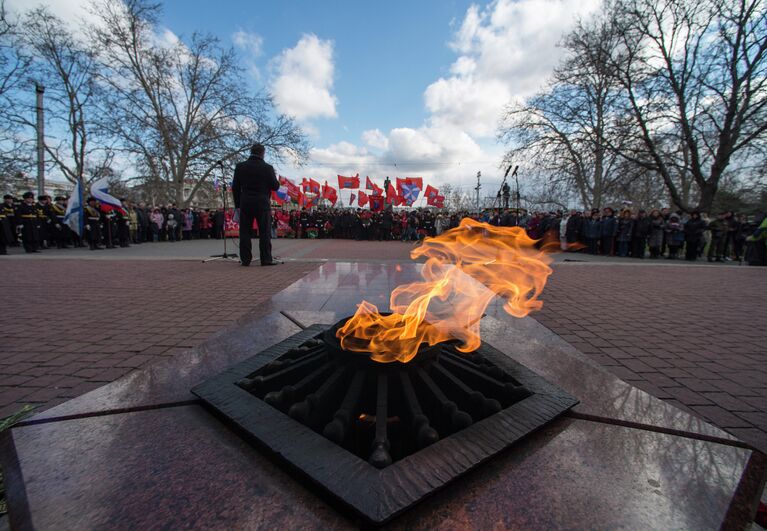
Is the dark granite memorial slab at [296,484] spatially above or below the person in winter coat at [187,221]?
below

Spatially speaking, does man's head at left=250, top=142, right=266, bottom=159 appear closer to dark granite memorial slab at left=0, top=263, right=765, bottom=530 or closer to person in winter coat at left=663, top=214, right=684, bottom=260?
dark granite memorial slab at left=0, top=263, right=765, bottom=530

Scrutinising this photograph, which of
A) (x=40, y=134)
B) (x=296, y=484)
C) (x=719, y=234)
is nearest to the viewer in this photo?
(x=296, y=484)

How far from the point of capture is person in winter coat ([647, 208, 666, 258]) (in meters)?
13.0

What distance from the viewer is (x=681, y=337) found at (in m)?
3.24

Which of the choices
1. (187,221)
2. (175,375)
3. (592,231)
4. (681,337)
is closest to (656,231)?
(592,231)

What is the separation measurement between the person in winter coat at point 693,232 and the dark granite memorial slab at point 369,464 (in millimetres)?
14961

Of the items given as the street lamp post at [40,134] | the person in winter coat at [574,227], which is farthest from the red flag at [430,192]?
the street lamp post at [40,134]

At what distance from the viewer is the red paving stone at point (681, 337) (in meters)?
2.10

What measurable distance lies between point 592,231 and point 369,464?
15.6 m

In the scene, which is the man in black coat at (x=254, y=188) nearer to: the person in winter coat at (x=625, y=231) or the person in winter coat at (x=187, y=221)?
the person in winter coat at (x=625, y=231)

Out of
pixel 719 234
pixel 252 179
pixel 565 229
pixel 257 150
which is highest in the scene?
pixel 257 150

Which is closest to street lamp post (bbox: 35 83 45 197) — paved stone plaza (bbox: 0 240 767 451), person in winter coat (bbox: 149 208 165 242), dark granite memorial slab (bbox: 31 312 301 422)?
person in winter coat (bbox: 149 208 165 242)

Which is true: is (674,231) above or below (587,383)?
above

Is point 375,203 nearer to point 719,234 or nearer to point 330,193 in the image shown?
point 330,193
